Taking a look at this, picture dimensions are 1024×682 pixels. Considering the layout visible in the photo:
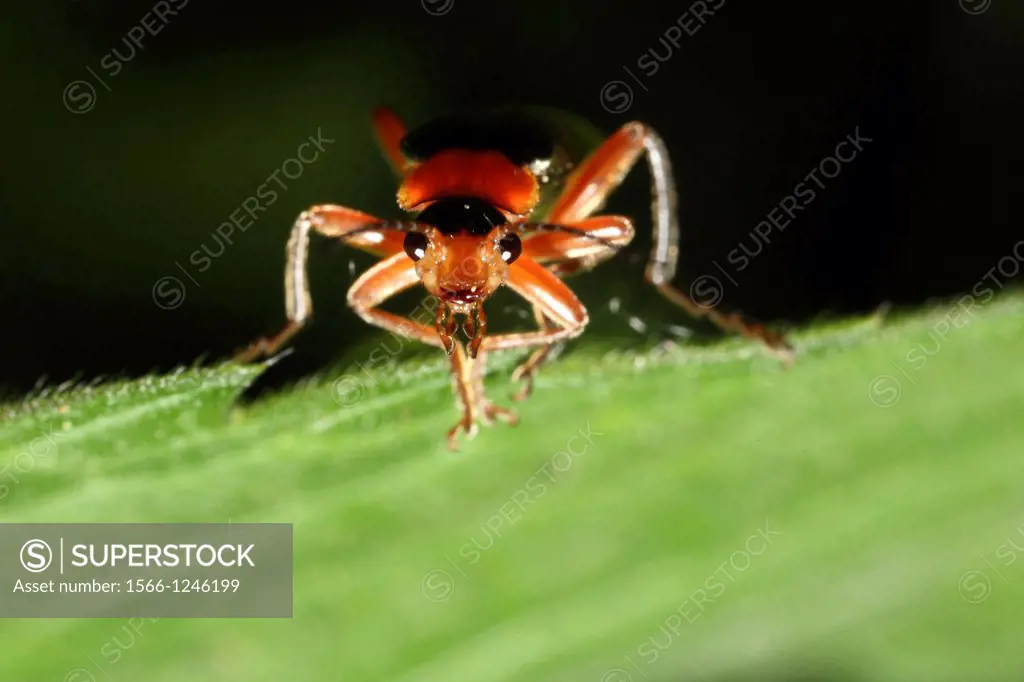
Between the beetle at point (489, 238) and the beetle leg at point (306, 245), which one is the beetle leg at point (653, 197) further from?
the beetle leg at point (306, 245)

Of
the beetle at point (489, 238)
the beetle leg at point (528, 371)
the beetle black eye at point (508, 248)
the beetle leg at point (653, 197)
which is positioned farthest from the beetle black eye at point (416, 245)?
the beetle leg at point (653, 197)

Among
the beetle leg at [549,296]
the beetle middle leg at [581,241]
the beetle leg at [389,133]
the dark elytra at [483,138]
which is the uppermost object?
the beetle leg at [389,133]

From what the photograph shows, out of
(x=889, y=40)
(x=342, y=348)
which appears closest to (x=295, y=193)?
(x=342, y=348)

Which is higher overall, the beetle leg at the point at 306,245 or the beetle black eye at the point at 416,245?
the beetle leg at the point at 306,245

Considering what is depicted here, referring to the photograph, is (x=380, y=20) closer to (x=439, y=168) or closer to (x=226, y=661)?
(x=439, y=168)

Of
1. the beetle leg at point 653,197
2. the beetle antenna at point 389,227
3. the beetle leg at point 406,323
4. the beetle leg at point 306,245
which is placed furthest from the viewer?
the beetle leg at point 653,197

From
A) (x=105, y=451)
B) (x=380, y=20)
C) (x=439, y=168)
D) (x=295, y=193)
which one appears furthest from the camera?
(x=380, y=20)

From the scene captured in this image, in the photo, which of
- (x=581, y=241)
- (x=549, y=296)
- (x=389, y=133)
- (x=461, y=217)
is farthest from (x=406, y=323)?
(x=389, y=133)
